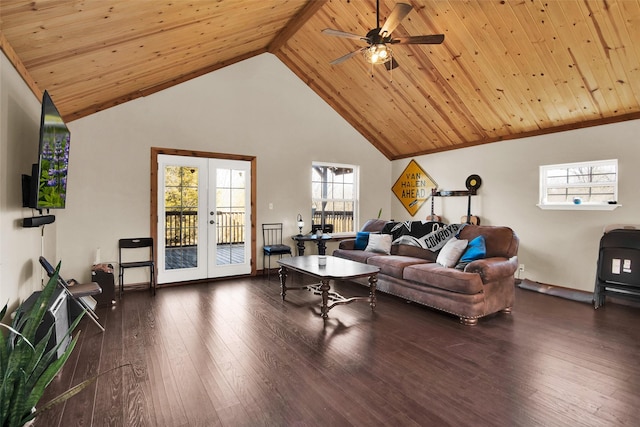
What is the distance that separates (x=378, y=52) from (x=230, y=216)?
3450 millimetres

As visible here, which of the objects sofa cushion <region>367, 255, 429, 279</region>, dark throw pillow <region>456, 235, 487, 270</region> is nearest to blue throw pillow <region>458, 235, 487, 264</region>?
dark throw pillow <region>456, 235, 487, 270</region>

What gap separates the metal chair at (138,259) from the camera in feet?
14.8

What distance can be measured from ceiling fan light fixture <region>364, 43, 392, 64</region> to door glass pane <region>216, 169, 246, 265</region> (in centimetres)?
302

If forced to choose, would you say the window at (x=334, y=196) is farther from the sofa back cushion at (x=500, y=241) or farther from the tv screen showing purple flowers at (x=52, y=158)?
the tv screen showing purple flowers at (x=52, y=158)

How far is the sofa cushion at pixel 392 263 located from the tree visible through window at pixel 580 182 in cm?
227

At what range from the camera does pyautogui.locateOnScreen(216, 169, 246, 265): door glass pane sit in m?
5.43

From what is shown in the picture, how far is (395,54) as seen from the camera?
→ 466 cm

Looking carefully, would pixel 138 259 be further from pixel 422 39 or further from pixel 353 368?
pixel 422 39

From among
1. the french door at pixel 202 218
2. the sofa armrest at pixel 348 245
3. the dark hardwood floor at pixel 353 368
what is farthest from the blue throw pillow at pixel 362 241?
the french door at pixel 202 218

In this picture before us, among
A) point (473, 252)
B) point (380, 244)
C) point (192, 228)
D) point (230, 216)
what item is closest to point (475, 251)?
point (473, 252)

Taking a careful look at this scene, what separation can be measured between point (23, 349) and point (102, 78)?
321cm

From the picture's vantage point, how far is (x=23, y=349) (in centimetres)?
137

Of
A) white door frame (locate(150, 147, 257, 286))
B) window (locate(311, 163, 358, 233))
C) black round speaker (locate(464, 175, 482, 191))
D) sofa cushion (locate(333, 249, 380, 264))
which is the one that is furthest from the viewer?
window (locate(311, 163, 358, 233))

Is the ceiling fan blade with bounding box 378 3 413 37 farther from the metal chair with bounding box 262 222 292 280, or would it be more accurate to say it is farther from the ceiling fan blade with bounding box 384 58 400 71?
the metal chair with bounding box 262 222 292 280
